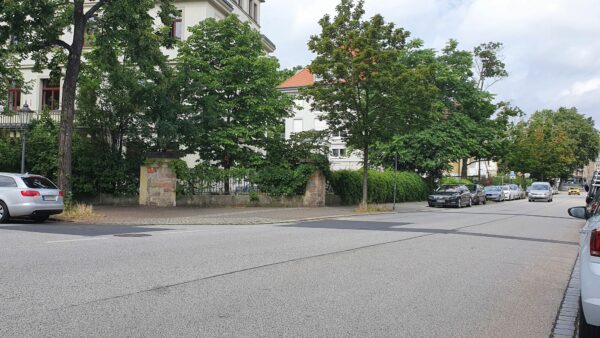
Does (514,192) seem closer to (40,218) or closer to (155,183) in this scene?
(155,183)

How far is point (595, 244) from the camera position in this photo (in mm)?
4398

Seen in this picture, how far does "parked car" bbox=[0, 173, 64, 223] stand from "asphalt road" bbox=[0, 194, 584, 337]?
11.7ft

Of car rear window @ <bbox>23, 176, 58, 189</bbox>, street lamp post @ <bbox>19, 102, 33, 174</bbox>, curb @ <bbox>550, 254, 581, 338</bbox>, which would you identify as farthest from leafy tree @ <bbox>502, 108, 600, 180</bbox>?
curb @ <bbox>550, 254, 581, 338</bbox>

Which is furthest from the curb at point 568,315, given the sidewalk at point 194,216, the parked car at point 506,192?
the parked car at point 506,192

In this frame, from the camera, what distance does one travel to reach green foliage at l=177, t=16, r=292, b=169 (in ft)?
84.9

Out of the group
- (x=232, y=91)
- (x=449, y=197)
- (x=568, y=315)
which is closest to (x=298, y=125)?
(x=449, y=197)

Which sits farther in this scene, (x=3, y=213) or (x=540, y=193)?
(x=540, y=193)

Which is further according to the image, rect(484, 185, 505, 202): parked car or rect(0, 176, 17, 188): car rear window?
rect(484, 185, 505, 202): parked car

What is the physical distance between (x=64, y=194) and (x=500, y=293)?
1625cm

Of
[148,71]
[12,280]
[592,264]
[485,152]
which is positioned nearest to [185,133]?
[148,71]

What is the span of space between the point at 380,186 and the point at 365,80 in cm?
1044

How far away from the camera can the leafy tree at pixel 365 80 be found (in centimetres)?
2328

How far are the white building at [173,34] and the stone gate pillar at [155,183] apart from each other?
42.9 ft

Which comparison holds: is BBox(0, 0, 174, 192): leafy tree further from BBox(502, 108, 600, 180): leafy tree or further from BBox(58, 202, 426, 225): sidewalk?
BBox(502, 108, 600, 180): leafy tree
